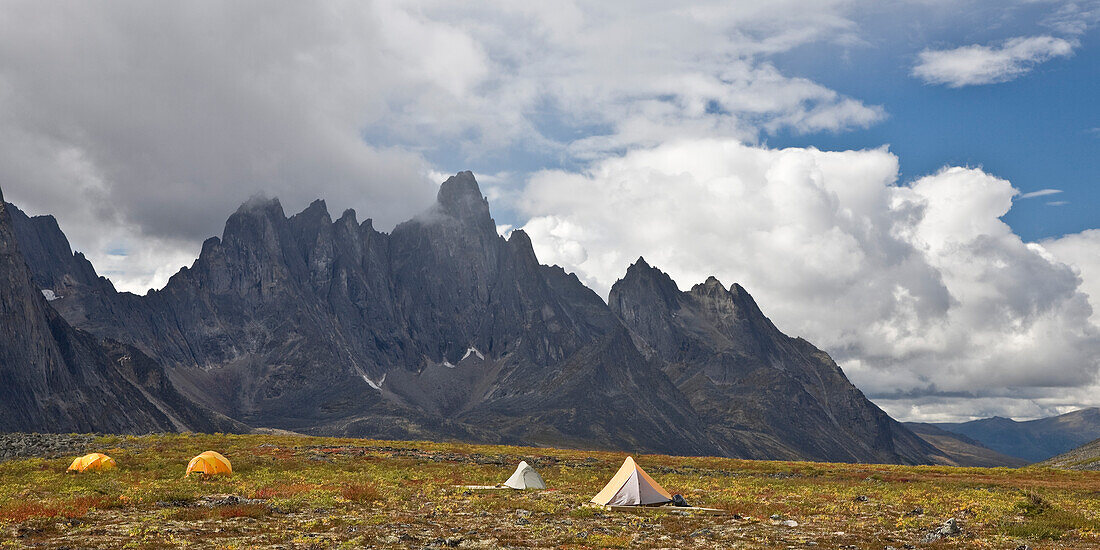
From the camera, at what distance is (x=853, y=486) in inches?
2606

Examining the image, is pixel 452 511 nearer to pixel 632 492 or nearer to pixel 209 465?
pixel 632 492

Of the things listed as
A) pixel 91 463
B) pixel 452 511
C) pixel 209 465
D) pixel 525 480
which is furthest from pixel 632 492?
pixel 91 463

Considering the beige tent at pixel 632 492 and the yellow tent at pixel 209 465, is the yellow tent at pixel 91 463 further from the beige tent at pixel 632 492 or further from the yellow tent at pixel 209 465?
the beige tent at pixel 632 492

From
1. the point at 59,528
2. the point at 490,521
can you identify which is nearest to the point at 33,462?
the point at 59,528

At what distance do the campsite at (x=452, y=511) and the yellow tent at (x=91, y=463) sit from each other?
104 cm

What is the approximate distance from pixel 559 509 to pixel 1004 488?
47.1m

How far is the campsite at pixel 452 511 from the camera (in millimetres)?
30891

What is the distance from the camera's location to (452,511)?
132ft

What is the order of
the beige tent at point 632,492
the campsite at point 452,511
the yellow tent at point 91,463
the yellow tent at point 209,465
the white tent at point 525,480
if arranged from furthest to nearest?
the yellow tent at point 91,463 → the yellow tent at point 209,465 → the white tent at point 525,480 → the beige tent at point 632,492 → the campsite at point 452,511

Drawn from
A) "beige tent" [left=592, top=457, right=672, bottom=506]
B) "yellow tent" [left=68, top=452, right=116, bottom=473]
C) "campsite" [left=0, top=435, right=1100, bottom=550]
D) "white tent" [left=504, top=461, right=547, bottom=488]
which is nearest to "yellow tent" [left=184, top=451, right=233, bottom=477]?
"campsite" [left=0, top=435, right=1100, bottom=550]

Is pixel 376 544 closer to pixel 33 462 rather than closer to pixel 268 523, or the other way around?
pixel 268 523

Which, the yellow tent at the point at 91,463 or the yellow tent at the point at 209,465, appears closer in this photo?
the yellow tent at the point at 209,465

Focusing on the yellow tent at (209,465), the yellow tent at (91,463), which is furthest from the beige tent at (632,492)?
the yellow tent at (91,463)

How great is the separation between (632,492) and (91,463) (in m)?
40.2
